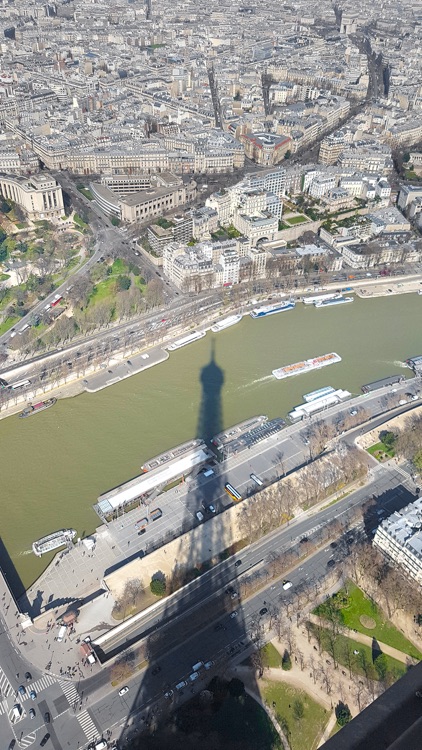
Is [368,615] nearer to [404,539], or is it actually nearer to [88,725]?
[404,539]

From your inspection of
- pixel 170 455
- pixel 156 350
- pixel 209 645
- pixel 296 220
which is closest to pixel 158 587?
pixel 209 645

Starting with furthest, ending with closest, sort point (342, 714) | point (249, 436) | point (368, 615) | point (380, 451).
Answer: point (249, 436)
point (380, 451)
point (368, 615)
point (342, 714)

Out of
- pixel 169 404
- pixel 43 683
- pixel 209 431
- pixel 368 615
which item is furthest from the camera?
pixel 169 404

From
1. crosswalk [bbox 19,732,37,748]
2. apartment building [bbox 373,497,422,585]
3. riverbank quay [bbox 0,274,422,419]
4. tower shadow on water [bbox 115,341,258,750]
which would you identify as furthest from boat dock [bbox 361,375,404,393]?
crosswalk [bbox 19,732,37,748]

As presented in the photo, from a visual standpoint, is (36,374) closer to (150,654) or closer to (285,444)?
(285,444)

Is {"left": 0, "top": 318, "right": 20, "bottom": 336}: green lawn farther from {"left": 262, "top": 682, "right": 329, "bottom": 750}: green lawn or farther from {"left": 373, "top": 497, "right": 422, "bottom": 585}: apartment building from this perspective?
{"left": 262, "top": 682, "right": 329, "bottom": 750}: green lawn

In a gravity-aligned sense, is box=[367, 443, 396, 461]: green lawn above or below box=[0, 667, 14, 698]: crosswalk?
above

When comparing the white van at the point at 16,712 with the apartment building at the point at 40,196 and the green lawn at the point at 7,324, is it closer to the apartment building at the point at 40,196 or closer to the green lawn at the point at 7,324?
the green lawn at the point at 7,324
